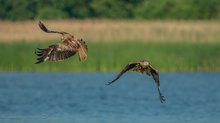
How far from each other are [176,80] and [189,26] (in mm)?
2752

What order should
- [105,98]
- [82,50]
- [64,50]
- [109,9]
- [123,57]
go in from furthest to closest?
[109,9] < [123,57] < [105,98] < [64,50] < [82,50]

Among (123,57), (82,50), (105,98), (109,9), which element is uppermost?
(109,9)

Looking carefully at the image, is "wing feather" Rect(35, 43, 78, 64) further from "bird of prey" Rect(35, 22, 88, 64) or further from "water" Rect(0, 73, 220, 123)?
"water" Rect(0, 73, 220, 123)

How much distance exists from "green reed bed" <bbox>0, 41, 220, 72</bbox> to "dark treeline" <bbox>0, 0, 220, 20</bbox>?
8.31 metres

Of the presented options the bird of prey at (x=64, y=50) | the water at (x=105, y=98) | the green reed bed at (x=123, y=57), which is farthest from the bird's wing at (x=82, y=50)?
the green reed bed at (x=123, y=57)

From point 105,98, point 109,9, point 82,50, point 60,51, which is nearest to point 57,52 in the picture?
point 60,51

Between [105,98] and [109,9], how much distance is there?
19.7 metres

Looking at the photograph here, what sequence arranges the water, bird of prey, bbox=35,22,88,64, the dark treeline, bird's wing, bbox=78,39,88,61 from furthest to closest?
1. the dark treeline
2. the water
3. bird of prey, bbox=35,22,88,64
4. bird's wing, bbox=78,39,88,61

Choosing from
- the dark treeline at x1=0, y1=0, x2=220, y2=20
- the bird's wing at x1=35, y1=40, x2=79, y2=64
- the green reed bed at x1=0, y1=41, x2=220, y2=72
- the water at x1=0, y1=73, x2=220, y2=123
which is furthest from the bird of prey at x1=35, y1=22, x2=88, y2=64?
the dark treeline at x1=0, y1=0, x2=220, y2=20

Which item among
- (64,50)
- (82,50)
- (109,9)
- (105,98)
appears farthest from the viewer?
(109,9)

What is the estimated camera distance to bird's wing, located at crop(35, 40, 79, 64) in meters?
15.0

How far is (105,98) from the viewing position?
2584 cm

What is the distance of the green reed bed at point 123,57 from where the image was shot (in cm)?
3081

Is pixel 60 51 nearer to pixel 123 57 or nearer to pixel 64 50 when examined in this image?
pixel 64 50
